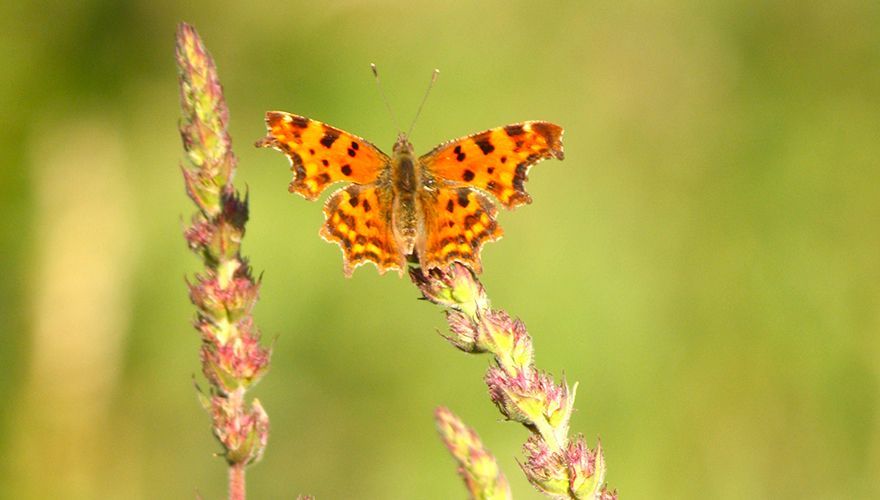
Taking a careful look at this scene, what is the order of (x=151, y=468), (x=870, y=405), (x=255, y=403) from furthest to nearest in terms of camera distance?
Answer: (x=151, y=468), (x=870, y=405), (x=255, y=403)

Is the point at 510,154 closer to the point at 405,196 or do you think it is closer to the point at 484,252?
the point at 405,196

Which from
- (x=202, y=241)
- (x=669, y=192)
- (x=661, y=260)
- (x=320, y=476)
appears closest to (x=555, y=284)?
(x=661, y=260)

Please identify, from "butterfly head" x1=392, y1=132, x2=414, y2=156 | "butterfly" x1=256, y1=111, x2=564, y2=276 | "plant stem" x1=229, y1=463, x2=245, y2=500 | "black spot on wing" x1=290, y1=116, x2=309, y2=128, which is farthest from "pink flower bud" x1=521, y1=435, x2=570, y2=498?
"butterfly head" x1=392, y1=132, x2=414, y2=156

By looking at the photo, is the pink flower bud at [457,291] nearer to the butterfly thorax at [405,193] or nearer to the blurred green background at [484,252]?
the butterfly thorax at [405,193]

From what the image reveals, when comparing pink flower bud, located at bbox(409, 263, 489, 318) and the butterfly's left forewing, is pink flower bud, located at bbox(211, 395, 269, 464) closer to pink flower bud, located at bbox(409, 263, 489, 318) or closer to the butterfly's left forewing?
pink flower bud, located at bbox(409, 263, 489, 318)

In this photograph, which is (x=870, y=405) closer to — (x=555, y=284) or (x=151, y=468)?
(x=555, y=284)

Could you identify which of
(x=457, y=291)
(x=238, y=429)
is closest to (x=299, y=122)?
(x=457, y=291)
